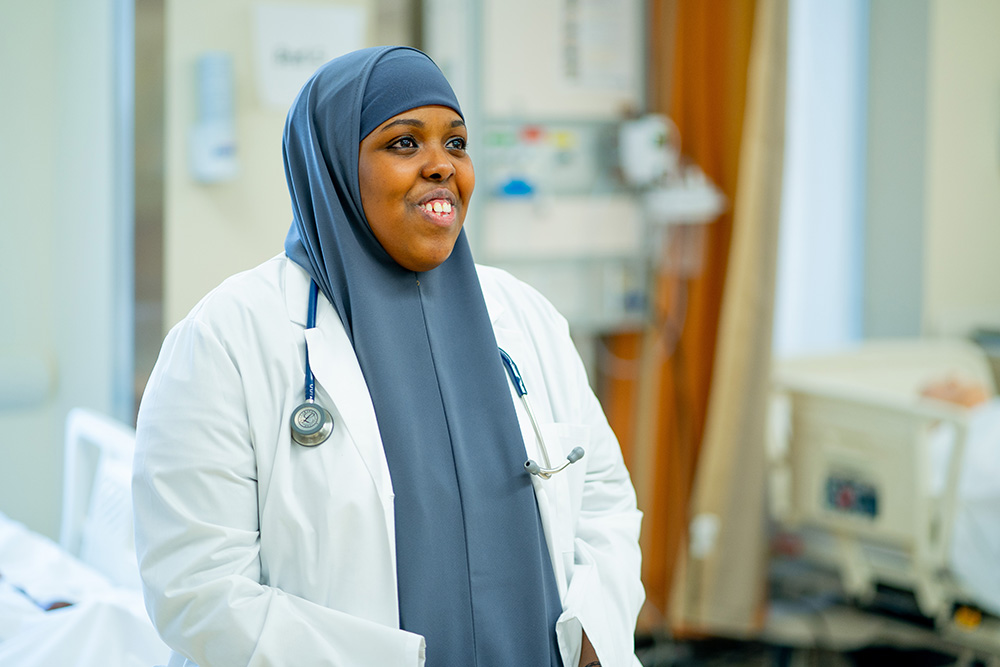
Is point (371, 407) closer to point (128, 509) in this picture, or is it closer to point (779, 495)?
point (128, 509)

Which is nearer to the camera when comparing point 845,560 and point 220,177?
point 220,177

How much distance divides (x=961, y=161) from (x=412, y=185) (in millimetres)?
3534

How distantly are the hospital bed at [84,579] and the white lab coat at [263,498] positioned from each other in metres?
0.37

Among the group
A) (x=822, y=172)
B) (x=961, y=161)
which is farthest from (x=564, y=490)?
(x=961, y=161)

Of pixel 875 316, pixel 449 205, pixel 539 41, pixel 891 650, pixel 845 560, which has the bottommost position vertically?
pixel 891 650

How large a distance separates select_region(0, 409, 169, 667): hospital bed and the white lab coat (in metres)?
0.37

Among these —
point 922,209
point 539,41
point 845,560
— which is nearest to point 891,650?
point 845,560

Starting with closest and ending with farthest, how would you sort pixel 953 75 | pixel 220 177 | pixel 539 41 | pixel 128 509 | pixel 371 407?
1. pixel 371 407
2. pixel 128 509
3. pixel 220 177
4. pixel 539 41
5. pixel 953 75

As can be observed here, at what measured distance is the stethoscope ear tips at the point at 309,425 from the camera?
1.17 meters

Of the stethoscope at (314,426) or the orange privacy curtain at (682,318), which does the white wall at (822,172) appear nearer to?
the orange privacy curtain at (682,318)

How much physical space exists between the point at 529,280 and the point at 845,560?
1326mm

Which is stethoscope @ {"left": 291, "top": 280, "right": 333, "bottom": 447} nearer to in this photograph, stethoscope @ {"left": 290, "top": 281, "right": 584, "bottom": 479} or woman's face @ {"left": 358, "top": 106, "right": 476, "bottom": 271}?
stethoscope @ {"left": 290, "top": 281, "right": 584, "bottom": 479}

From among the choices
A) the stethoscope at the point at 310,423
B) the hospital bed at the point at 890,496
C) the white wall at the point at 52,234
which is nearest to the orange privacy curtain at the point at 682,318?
the hospital bed at the point at 890,496

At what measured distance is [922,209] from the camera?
396cm
